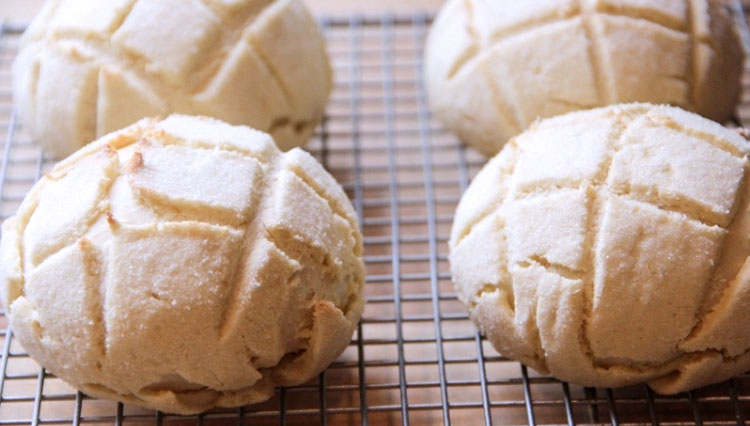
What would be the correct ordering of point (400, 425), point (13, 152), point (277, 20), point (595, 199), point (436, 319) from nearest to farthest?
point (595, 199)
point (400, 425)
point (436, 319)
point (277, 20)
point (13, 152)

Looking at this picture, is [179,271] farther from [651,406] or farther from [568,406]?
[651,406]

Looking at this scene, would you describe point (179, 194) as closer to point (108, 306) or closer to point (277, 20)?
point (108, 306)

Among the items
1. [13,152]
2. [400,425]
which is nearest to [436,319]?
[400,425]

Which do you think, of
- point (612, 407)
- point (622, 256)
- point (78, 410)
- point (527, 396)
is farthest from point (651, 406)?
point (78, 410)

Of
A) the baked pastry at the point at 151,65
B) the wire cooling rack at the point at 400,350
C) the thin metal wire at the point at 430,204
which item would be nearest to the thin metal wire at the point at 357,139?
the wire cooling rack at the point at 400,350

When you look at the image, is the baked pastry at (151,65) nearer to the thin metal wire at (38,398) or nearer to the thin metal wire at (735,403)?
the thin metal wire at (38,398)

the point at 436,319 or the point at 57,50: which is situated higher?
the point at 57,50
